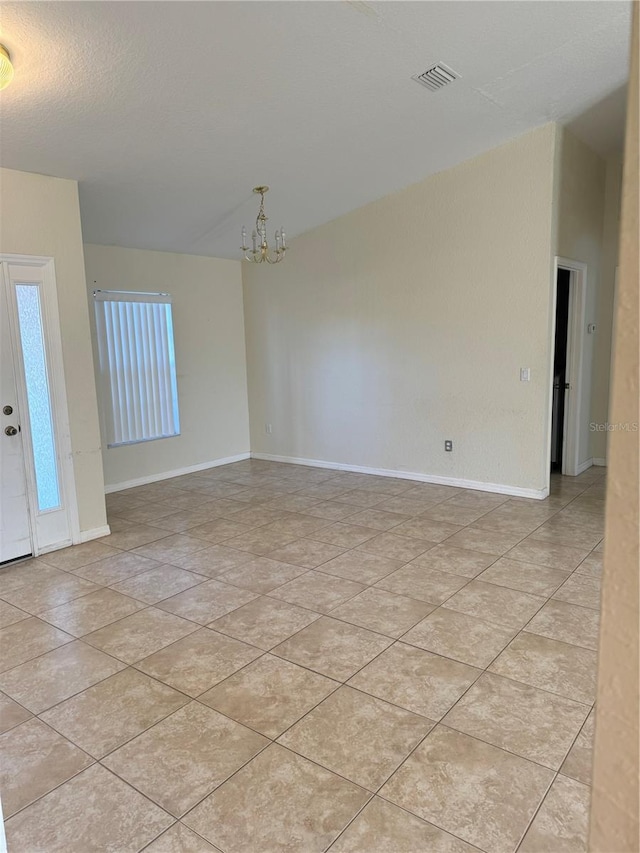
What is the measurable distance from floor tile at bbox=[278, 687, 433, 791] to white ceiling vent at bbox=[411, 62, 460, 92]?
3.40m

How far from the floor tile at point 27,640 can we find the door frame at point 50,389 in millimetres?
1077

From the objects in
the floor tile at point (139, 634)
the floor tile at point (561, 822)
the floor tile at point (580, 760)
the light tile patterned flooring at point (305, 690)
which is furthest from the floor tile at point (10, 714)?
the floor tile at point (580, 760)

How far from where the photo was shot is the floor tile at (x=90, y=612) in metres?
2.91

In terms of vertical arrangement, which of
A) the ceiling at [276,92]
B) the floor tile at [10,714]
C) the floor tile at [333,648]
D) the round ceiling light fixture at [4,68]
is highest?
the ceiling at [276,92]

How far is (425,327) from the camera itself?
533 cm

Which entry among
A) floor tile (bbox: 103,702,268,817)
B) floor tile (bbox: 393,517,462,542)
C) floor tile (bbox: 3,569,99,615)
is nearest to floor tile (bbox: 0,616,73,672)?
floor tile (bbox: 3,569,99,615)

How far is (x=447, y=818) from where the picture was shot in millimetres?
1670

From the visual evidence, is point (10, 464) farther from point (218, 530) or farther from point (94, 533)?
point (218, 530)

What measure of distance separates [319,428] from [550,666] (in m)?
4.19

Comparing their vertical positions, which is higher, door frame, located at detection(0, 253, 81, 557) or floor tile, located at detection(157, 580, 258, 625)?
door frame, located at detection(0, 253, 81, 557)

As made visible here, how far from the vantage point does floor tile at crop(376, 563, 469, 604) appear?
10.2 feet

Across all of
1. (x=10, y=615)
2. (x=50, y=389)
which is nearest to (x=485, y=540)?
(x=10, y=615)

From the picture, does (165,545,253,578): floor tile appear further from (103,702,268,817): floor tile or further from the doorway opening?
the doorway opening

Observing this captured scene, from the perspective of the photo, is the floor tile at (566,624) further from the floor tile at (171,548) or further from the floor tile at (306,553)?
the floor tile at (171,548)
